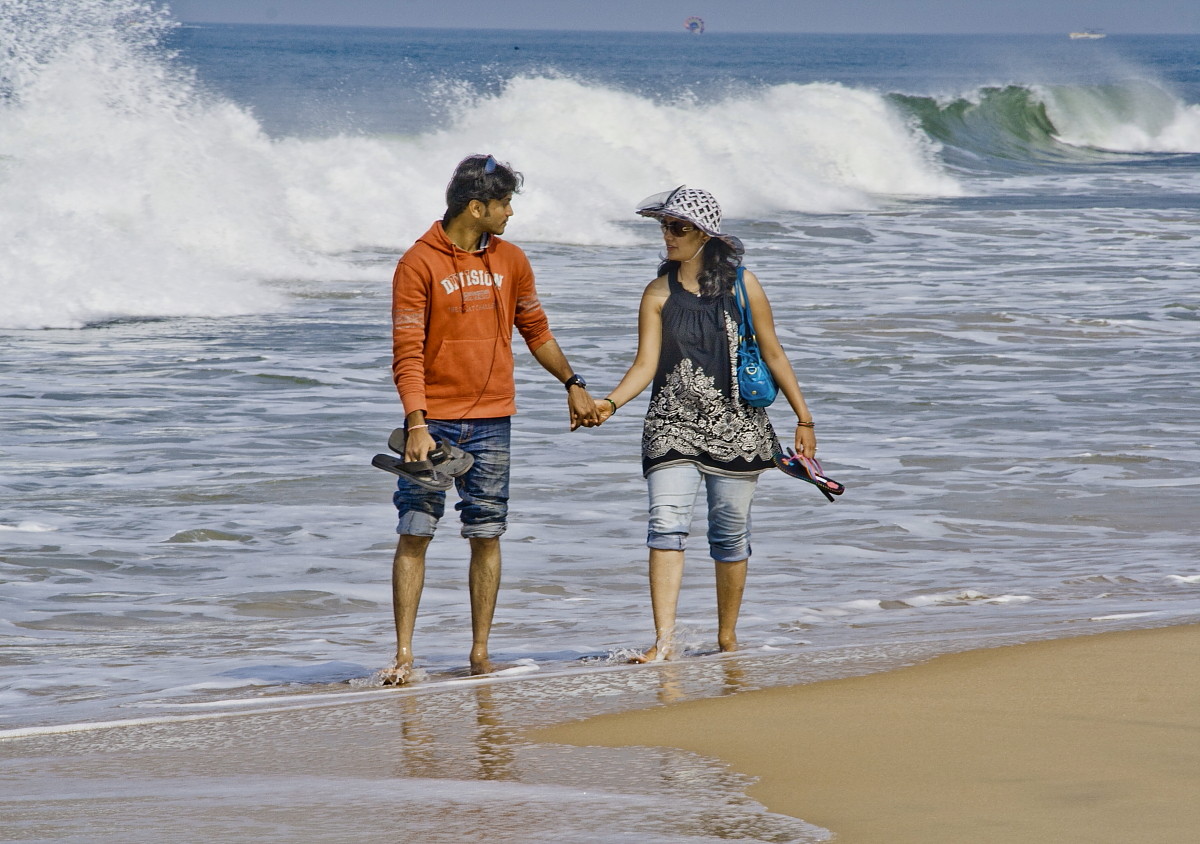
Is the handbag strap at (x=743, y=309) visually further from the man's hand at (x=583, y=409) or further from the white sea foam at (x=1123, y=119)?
the white sea foam at (x=1123, y=119)

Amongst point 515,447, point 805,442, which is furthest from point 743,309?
point 515,447

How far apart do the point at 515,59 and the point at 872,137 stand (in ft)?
267

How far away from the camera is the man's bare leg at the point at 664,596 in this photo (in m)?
5.33

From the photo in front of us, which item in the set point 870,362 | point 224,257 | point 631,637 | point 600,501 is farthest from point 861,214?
point 631,637

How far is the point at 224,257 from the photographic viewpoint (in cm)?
1950

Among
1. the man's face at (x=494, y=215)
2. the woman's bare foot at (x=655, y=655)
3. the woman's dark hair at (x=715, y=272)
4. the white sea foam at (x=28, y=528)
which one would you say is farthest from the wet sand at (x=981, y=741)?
the white sea foam at (x=28, y=528)

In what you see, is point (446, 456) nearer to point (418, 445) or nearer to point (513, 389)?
point (418, 445)

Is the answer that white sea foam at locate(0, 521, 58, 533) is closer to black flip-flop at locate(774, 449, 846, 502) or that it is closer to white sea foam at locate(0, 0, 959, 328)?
black flip-flop at locate(774, 449, 846, 502)

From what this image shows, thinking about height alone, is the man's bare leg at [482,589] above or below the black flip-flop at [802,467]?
below

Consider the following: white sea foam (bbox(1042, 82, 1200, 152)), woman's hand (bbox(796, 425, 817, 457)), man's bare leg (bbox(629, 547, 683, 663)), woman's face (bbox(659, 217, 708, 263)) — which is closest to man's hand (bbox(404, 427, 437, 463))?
man's bare leg (bbox(629, 547, 683, 663))

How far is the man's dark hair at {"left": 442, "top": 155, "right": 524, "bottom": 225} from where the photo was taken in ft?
16.6

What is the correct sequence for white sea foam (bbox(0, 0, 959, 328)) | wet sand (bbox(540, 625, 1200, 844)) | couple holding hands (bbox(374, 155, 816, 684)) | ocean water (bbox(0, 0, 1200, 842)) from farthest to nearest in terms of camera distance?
white sea foam (bbox(0, 0, 959, 328)) → couple holding hands (bbox(374, 155, 816, 684)) → ocean water (bbox(0, 0, 1200, 842)) → wet sand (bbox(540, 625, 1200, 844))

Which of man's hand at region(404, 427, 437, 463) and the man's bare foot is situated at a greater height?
man's hand at region(404, 427, 437, 463)

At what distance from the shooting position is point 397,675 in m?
5.15
